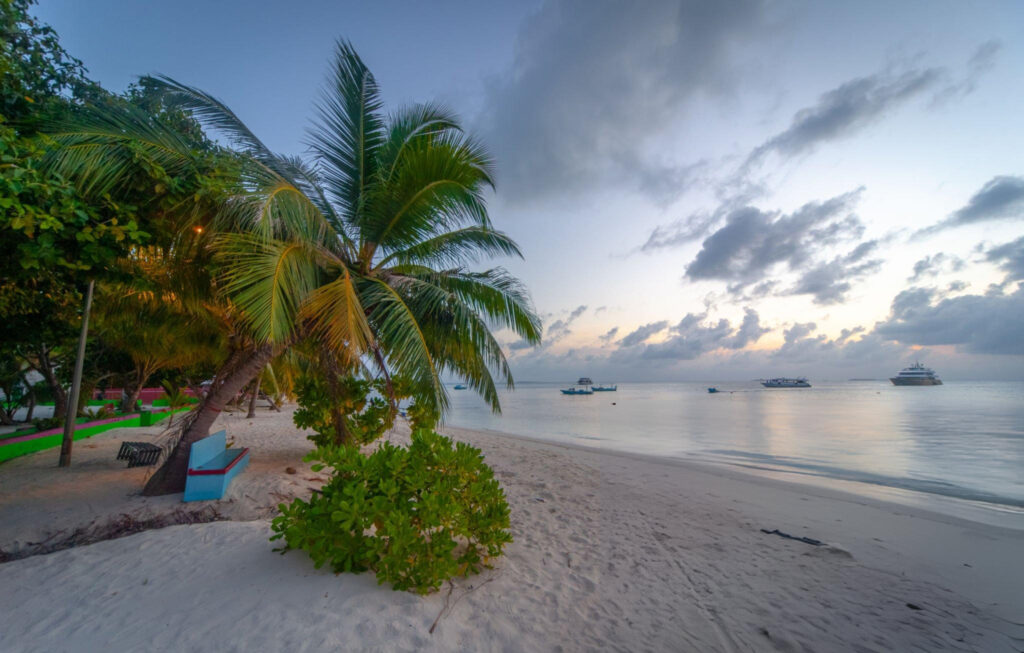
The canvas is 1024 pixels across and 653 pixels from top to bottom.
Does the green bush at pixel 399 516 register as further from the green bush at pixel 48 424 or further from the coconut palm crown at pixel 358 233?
the green bush at pixel 48 424

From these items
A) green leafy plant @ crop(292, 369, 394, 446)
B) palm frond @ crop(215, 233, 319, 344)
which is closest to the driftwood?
green leafy plant @ crop(292, 369, 394, 446)

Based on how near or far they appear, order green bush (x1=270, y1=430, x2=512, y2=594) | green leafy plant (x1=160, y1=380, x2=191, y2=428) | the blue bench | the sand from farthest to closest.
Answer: green leafy plant (x1=160, y1=380, x2=191, y2=428)
the blue bench
green bush (x1=270, y1=430, x2=512, y2=594)
the sand

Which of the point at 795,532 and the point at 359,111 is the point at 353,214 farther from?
the point at 795,532

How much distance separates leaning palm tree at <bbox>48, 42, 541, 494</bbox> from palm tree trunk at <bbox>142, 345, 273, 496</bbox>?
0.02 meters

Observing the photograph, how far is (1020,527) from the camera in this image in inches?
238

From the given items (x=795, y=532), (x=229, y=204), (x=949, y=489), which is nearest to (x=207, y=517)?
(x=229, y=204)

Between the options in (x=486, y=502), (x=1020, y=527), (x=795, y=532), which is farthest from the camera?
(x=1020, y=527)

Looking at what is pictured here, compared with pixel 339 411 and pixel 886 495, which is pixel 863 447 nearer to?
pixel 886 495

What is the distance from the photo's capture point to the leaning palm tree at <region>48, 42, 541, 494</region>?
4.54 m

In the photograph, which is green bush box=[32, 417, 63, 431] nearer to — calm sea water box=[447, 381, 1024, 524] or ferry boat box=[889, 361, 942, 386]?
calm sea water box=[447, 381, 1024, 524]

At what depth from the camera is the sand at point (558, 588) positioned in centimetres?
266

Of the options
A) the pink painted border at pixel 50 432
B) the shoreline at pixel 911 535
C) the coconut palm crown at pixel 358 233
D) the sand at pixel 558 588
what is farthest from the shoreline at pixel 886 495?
the pink painted border at pixel 50 432

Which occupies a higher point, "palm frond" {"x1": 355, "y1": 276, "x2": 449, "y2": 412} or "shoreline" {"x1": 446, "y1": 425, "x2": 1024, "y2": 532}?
"palm frond" {"x1": 355, "y1": 276, "x2": 449, "y2": 412}

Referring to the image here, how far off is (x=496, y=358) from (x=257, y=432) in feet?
37.0
